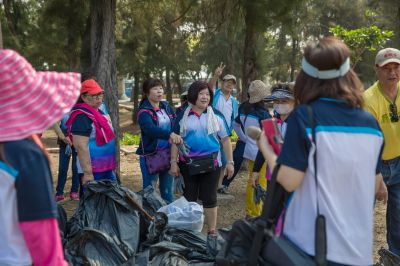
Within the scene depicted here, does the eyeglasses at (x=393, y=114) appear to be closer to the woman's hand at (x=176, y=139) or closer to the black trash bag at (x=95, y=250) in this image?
the woman's hand at (x=176, y=139)

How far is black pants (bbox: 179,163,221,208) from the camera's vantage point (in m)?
4.58

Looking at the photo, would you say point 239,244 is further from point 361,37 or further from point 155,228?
point 361,37

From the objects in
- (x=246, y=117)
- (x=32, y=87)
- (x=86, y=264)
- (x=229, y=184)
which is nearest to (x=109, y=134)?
(x=86, y=264)

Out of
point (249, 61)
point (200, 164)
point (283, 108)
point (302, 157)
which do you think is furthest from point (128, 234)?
point (249, 61)

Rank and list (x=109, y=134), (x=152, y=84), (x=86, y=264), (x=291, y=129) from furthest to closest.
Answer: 1. (x=152, y=84)
2. (x=109, y=134)
3. (x=86, y=264)
4. (x=291, y=129)

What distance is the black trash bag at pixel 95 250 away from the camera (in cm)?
347

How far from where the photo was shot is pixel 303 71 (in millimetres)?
2072

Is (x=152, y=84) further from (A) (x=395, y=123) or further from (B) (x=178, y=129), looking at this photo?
(A) (x=395, y=123)

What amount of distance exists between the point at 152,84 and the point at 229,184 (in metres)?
2.90

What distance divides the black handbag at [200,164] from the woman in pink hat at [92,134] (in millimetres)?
749

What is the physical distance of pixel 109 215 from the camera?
151 inches

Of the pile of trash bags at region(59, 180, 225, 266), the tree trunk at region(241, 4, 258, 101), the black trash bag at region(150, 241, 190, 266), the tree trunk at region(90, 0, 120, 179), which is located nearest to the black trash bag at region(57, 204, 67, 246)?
the pile of trash bags at region(59, 180, 225, 266)

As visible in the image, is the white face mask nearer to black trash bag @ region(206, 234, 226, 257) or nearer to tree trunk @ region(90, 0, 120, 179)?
black trash bag @ region(206, 234, 226, 257)

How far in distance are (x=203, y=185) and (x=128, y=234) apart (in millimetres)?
1105
